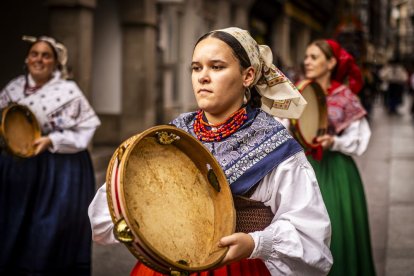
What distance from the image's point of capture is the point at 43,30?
10.1 m

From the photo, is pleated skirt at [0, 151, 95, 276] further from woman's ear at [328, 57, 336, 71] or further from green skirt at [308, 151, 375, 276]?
woman's ear at [328, 57, 336, 71]

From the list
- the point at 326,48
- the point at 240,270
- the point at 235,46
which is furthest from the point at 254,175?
the point at 326,48

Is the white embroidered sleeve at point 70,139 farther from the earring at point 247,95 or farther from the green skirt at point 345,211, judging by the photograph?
the earring at point 247,95

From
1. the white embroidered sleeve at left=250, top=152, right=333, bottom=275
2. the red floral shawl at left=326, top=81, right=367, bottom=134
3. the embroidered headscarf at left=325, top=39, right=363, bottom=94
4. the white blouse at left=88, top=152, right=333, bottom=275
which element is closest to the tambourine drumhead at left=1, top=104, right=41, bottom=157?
the red floral shawl at left=326, top=81, right=367, bottom=134

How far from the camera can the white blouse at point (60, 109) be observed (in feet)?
15.4

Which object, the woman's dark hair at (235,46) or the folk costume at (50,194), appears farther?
the folk costume at (50,194)

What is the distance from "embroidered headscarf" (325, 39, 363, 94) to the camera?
4867 millimetres

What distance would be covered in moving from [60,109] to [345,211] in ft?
6.30

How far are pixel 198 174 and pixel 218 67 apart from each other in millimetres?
349

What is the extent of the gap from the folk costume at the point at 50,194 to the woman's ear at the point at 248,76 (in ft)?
7.83

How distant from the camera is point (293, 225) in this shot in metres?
2.28

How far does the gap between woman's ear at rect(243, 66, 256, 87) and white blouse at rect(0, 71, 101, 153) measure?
7.87 feet

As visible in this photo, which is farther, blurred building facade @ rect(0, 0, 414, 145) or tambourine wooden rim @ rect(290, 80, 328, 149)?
blurred building facade @ rect(0, 0, 414, 145)

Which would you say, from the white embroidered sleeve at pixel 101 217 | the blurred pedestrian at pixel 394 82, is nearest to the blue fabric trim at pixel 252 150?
the white embroidered sleeve at pixel 101 217
